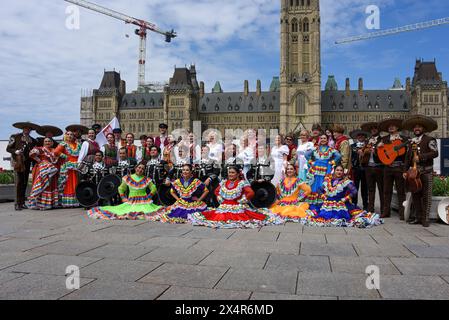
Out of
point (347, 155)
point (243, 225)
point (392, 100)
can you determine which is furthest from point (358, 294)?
point (392, 100)

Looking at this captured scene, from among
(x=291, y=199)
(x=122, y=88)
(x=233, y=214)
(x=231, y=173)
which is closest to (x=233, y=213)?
(x=233, y=214)

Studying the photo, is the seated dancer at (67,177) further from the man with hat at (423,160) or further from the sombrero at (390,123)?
the man with hat at (423,160)

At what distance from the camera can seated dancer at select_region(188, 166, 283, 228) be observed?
7.14 m

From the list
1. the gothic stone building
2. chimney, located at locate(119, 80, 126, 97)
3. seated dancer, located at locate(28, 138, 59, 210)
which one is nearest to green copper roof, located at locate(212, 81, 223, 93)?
the gothic stone building

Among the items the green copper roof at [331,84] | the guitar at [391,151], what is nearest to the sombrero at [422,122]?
the guitar at [391,151]

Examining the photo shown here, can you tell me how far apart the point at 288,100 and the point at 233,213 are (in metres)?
73.0

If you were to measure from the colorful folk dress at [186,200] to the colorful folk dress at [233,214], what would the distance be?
14.2 inches

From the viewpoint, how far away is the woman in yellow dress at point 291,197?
8.18 meters

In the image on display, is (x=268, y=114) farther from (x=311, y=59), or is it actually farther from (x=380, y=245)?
(x=380, y=245)

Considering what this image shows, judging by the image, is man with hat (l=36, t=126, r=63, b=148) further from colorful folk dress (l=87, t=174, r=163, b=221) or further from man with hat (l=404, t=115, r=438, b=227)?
man with hat (l=404, t=115, r=438, b=227)

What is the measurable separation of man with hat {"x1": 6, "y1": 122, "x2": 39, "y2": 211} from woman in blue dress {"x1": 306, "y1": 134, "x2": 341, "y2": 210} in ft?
23.4

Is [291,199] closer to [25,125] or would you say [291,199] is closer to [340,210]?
[340,210]
